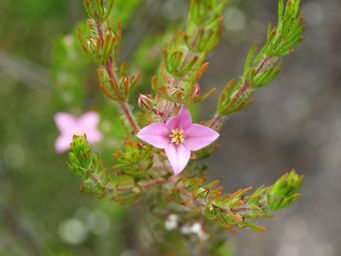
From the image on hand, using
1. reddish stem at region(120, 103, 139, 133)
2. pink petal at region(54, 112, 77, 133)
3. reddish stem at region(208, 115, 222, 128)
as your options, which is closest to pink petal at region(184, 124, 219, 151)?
reddish stem at region(208, 115, 222, 128)

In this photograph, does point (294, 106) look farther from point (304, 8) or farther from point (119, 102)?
point (119, 102)

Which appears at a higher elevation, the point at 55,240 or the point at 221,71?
the point at 221,71

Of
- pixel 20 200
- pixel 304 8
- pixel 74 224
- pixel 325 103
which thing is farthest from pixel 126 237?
pixel 304 8

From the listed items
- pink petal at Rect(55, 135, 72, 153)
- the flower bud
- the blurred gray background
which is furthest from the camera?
the blurred gray background

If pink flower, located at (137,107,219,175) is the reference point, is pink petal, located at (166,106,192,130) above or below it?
above

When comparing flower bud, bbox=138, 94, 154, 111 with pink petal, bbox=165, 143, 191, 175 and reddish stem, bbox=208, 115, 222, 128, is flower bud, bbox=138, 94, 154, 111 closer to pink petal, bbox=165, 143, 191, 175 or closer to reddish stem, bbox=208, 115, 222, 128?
pink petal, bbox=165, 143, 191, 175

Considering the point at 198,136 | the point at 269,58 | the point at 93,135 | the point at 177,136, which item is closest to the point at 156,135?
the point at 177,136

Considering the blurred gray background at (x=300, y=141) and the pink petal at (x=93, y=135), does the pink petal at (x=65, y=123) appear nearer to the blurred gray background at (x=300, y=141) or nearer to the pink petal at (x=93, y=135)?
the pink petal at (x=93, y=135)
